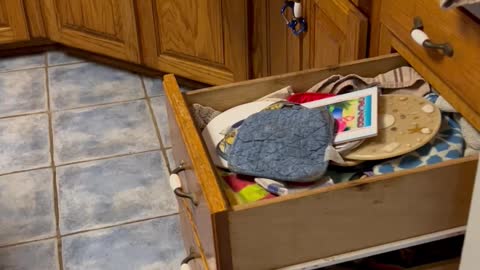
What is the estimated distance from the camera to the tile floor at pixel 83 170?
1727 millimetres

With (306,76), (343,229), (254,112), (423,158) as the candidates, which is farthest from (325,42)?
(343,229)

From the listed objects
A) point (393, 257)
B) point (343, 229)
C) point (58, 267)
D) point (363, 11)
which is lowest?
point (58, 267)

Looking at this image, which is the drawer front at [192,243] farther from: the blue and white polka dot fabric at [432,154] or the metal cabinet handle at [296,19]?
the metal cabinet handle at [296,19]

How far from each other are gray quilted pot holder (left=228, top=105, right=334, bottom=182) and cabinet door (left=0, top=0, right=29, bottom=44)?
5.68 feet

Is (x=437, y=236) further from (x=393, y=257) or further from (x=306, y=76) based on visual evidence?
(x=306, y=76)

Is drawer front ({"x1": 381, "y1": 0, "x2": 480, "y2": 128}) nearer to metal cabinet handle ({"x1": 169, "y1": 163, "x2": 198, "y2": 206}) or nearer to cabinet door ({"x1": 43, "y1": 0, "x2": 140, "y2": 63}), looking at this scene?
metal cabinet handle ({"x1": 169, "y1": 163, "x2": 198, "y2": 206})

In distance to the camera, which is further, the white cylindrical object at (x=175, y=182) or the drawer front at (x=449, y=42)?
the white cylindrical object at (x=175, y=182)

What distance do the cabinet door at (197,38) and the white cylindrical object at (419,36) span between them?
93cm

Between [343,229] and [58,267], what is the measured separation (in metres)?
0.94

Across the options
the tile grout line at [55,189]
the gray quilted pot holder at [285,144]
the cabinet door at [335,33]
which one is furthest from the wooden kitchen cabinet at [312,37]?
the tile grout line at [55,189]

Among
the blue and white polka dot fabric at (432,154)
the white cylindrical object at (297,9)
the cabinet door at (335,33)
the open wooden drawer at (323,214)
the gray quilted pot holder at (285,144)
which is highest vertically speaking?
the white cylindrical object at (297,9)

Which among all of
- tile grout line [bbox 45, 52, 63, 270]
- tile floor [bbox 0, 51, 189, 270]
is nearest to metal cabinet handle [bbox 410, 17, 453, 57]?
tile floor [bbox 0, 51, 189, 270]

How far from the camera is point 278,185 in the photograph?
99cm

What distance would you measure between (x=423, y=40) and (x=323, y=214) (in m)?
0.33
